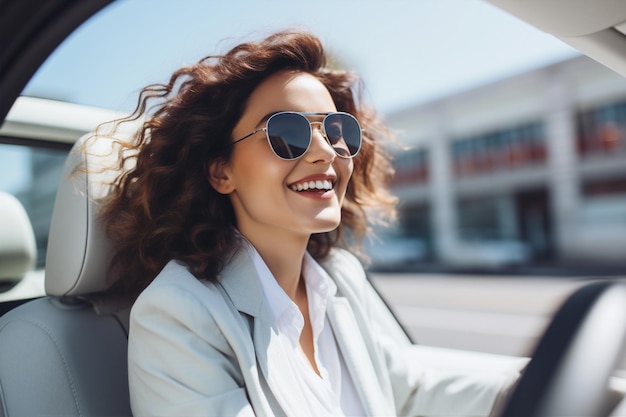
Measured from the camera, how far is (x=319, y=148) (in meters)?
1.50

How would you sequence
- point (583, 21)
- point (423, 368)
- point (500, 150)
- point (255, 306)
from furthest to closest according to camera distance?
point (500, 150), point (423, 368), point (255, 306), point (583, 21)

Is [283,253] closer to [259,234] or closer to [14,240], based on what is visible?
[259,234]

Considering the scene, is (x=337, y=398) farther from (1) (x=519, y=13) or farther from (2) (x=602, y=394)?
(1) (x=519, y=13)

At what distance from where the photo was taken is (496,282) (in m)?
16.3

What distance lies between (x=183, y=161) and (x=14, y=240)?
0.65 m

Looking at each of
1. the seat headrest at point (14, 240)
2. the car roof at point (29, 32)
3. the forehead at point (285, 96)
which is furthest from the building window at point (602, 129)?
the car roof at point (29, 32)

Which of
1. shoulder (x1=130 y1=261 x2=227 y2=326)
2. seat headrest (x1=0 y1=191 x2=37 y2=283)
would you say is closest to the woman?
shoulder (x1=130 y1=261 x2=227 y2=326)

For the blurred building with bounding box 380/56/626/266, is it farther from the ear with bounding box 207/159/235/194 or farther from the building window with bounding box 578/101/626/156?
the ear with bounding box 207/159/235/194

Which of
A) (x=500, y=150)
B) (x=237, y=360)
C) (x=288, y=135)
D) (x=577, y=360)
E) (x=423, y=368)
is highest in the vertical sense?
(x=288, y=135)

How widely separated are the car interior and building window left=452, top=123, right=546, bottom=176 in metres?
21.2

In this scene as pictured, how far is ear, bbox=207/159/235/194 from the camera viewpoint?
5.26ft

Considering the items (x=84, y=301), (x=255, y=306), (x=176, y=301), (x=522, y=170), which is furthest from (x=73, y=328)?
(x=522, y=170)

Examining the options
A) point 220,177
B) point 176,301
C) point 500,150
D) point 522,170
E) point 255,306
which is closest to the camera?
point 176,301

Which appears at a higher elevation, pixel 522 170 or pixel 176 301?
pixel 176 301
